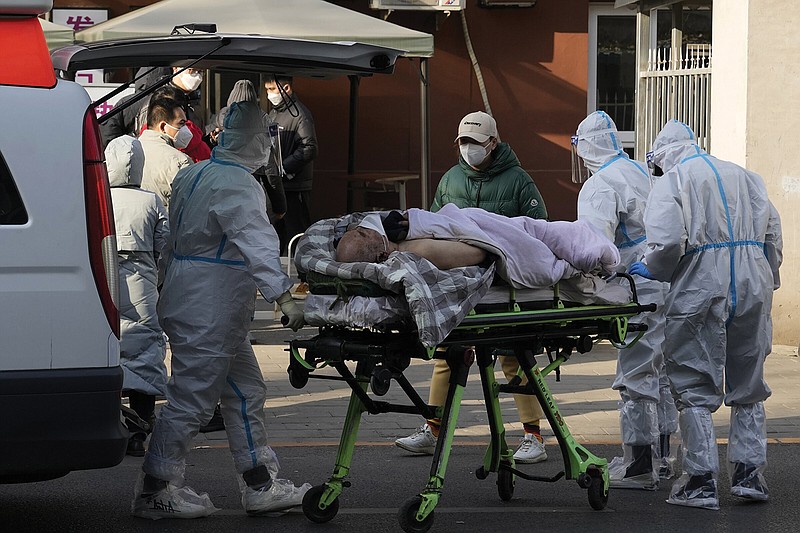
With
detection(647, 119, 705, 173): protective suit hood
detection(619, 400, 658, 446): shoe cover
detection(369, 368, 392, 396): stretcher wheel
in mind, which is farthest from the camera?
detection(619, 400, 658, 446): shoe cover

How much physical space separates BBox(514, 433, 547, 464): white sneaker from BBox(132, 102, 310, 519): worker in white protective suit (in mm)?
1666

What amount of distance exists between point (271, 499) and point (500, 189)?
2.50 m

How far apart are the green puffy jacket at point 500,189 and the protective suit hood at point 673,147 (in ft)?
3.47

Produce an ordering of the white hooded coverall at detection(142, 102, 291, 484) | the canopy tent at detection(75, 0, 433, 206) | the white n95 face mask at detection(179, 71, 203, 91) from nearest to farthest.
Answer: the white hooded coverall at detection(142, 102, 291, 484), the white n95 face mask at detection(179, 71, 203, 91), the canopy tent at detection(75, 0, 433, 206)

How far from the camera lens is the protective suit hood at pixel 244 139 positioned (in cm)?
604

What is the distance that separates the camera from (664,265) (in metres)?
6.34

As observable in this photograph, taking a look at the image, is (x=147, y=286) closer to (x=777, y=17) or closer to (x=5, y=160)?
(x=5, y=160)

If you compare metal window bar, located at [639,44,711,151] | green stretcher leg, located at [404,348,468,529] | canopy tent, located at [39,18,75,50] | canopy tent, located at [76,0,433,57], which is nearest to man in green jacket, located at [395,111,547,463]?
green stretcher leg, located at [404,348,468,529]

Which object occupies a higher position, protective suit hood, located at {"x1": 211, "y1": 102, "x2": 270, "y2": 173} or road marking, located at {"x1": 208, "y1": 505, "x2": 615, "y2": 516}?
protective suit hood, located at {"x1": 211, "y1": 102, "x2": 270, "y2": 173}

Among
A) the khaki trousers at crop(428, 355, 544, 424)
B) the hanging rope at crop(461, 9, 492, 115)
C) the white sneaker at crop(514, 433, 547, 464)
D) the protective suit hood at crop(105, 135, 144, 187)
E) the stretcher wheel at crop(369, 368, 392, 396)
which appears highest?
the hanging rope at crop(461, 9, 492, 115)

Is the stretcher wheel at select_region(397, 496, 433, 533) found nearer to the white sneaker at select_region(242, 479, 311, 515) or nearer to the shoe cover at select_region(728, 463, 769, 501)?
the white sneaker at select_region(242, 479, 311, 515)

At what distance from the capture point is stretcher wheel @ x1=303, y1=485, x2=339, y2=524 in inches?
232

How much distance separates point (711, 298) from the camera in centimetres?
629

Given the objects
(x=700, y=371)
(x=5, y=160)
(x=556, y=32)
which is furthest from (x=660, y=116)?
(x=5, y=160)
